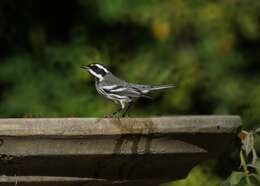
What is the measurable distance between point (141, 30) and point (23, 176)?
10.8 ft

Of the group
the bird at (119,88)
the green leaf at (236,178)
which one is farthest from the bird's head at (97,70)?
the green leaf at (236,178)

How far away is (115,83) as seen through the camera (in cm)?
482

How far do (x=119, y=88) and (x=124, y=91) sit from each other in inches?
2.4

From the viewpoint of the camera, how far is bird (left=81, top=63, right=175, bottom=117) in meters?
4.66

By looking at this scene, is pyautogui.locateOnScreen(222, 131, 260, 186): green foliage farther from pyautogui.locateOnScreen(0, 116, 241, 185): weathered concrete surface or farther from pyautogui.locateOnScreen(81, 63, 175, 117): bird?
pyautogui.locateOnScreen(81, 63, 175, 117): bird

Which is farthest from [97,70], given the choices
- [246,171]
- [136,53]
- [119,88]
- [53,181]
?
[53,181]

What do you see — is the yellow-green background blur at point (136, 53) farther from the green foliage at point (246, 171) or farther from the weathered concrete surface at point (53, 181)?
the weathered concrete surface at point (53, 181)

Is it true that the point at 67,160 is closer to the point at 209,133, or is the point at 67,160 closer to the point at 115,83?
the point at 209,133

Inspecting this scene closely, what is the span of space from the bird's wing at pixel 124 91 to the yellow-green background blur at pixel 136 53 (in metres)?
0.56

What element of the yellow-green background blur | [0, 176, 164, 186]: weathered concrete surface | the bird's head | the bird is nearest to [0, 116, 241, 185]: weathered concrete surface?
[0, 176, 164, 186]: weathered concrete surface

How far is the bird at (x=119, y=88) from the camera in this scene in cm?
466

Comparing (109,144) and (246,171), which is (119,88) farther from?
(109,144)

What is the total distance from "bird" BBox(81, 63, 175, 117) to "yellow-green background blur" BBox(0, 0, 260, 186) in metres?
0.41

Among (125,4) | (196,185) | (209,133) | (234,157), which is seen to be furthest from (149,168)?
(125,4)
